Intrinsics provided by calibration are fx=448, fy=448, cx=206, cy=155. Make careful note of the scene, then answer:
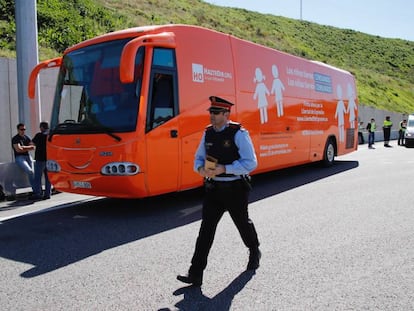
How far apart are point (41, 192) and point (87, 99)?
123 inches

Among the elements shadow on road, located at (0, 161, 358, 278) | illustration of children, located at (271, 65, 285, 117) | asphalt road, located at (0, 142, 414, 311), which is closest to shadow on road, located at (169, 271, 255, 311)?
asphalt road, located at (0, 142, 414, 311)

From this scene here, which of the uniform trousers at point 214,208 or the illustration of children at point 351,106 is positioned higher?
the illustration of children at point 351,106

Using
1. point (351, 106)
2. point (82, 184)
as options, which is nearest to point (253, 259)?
point (82, 184)

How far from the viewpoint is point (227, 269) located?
15.1 ft

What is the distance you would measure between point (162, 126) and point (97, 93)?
1154mm

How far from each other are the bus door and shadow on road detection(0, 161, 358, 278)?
0.59 metres

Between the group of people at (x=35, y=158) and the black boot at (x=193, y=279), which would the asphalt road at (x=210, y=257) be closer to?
the black boot at (x=193, y=279)

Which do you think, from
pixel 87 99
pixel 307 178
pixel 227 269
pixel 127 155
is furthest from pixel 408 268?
pixel 307 178

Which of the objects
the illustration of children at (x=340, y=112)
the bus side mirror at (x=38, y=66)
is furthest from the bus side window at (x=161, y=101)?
the illustration of children at (x=340, y=112)

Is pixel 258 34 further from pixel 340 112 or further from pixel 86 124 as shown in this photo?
pixel 86 124

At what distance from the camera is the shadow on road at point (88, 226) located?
5.18m

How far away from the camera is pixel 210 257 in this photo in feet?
16.4

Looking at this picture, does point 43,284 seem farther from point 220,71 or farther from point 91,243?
point 220,71

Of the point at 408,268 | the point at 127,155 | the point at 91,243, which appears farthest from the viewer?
the point at 127,155
